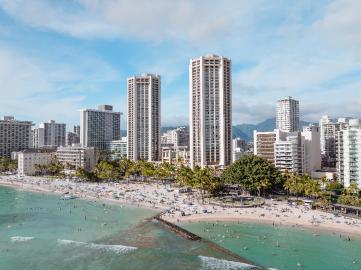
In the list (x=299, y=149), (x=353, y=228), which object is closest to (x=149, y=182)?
(x=299, y=149)

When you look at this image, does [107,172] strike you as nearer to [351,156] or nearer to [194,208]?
[194,208]

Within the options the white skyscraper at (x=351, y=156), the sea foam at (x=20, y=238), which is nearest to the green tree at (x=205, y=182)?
the white skyscraper at (x=351, y=156)

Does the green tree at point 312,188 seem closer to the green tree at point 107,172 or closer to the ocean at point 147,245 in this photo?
the ocean at point 147,245

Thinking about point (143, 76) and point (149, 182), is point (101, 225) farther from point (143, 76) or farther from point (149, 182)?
point (143, 76)

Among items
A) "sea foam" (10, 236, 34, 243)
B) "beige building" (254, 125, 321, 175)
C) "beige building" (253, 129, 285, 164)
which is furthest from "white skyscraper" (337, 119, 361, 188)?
"sea foam" (10, 236, 34, 243)

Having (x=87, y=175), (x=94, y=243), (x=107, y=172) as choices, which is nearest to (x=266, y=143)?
(x=107, y=172)

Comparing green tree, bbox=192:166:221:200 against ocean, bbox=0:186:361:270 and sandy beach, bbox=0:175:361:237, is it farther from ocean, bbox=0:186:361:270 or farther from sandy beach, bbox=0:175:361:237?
ocean, bbox=0:186:361:270
